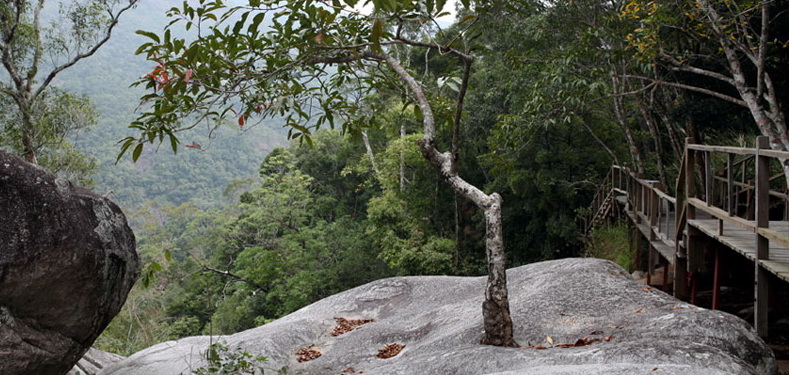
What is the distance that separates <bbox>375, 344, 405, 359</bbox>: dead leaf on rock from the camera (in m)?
4.70

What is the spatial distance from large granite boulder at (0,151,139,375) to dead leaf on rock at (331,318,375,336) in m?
2.23

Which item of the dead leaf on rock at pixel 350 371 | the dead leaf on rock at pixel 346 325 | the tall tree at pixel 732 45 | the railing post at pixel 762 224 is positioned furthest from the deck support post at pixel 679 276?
the dead leaf on rock at pixel 350 371

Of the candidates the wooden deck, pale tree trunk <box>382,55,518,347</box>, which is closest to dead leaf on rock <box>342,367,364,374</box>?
pale tree trunk <box>382,55,518,347</box>

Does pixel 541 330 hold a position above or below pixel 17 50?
below

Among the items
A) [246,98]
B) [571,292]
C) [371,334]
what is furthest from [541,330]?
[246,98]

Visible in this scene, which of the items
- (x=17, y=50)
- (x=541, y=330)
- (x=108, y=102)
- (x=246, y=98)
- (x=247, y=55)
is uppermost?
(x=108, y=102)

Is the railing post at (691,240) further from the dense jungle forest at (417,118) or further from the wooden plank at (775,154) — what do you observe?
the wooden plank at (775,154)

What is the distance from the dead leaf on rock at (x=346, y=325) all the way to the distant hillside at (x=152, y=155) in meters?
37.4

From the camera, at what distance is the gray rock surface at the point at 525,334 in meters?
3.14

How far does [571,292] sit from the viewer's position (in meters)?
4.89

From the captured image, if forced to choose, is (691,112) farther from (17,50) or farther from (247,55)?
(17,50)

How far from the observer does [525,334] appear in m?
4.23

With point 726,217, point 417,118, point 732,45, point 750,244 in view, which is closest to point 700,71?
point 732,45

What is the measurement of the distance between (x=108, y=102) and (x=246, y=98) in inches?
2356
